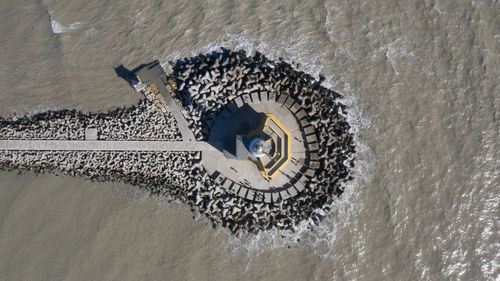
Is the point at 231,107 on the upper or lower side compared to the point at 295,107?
lower

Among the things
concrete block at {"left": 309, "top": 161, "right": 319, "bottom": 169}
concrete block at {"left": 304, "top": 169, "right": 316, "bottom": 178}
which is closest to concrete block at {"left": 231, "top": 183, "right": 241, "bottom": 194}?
concrete block at {"left": 304, "top": 169, "right": 316, "bottom": 178}

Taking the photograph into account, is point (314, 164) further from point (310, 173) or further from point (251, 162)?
point (251, 162)

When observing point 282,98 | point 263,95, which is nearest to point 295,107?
point 282,98

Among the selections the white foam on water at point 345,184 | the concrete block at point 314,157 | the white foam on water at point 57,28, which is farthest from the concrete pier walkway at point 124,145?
the white foam on water at point 57,28

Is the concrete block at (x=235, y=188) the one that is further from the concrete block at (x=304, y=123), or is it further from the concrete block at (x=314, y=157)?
the concrete block at (x=304, y=123)

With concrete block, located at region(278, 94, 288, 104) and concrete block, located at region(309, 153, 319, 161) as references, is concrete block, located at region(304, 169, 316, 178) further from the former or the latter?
concrete block, located at region(278, 94, 288, 104)

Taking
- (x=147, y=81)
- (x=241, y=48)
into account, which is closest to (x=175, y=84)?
(x=147, y=81)

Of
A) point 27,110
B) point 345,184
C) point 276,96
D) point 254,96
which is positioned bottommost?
point 27,110

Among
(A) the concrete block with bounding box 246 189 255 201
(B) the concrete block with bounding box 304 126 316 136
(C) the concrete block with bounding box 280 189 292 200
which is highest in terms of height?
(B) the concrete block with bounding box 304 126 316 136
